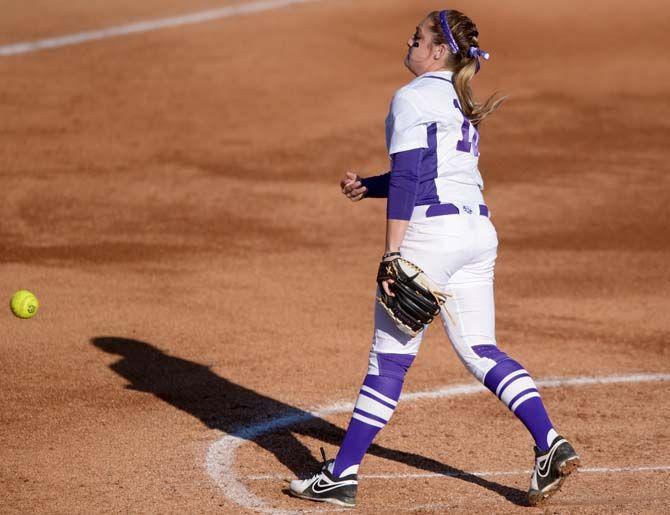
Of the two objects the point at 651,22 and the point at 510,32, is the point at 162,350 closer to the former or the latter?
the point at 510,32

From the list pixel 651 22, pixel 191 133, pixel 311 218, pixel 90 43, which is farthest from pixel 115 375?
pixel 651 22

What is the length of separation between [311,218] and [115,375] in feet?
15.8

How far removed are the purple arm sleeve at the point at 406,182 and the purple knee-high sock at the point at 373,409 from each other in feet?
2.24

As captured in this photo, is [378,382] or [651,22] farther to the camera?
[651,22]

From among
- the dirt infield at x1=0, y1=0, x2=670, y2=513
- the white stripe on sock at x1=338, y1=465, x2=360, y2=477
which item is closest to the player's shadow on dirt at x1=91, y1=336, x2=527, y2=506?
the dirt infield at x1=0, y1=0, x2=670, y2=513

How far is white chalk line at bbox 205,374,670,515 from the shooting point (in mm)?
5184

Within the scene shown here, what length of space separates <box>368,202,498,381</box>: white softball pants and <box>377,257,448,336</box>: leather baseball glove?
0.33 ft

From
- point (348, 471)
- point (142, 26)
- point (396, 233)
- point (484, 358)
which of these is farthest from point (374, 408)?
point (142, 26)

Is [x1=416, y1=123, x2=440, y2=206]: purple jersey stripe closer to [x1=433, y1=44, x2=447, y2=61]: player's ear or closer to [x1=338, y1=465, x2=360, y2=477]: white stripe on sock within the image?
[x1=433, y1=44, x2=447, y2=61]: player's ear

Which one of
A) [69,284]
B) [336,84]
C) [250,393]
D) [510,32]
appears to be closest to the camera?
[250,393]

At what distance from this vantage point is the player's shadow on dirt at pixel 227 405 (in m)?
5.81

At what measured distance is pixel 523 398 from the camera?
4996mm

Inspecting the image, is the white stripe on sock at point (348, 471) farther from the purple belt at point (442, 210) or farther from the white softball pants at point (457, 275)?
the purple belt at point (442, 210)

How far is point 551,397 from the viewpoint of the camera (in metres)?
7.09
